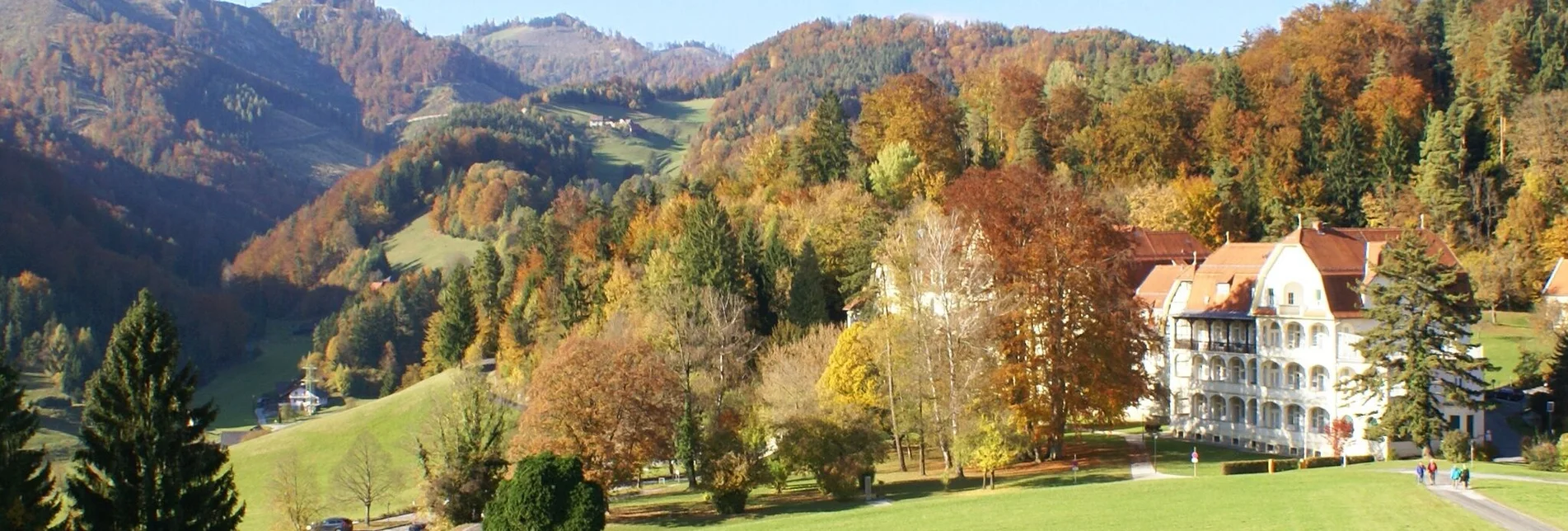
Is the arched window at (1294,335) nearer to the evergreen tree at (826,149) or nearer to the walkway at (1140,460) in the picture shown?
the walkway at (1140,460)

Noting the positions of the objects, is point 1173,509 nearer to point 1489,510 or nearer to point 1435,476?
point 1489,510

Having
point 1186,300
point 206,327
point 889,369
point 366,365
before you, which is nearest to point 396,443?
point 889,369

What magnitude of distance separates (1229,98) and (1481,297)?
23.6 metres

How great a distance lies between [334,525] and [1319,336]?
4105cm

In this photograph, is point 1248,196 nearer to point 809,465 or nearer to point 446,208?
Answer: point 809,465

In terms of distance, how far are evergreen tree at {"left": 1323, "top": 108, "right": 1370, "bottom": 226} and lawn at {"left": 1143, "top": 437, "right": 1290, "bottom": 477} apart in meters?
29.2

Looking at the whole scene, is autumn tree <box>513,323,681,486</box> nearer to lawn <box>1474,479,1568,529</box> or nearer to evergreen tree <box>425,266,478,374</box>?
lawn <box>1474,479,1568,529</box>

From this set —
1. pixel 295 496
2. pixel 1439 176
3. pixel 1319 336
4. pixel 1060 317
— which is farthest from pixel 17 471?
pixel 1439 176

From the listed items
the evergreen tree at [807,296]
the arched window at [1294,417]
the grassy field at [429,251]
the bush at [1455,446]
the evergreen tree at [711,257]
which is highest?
the grassy field at [429,251]

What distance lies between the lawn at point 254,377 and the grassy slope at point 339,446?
36278mm

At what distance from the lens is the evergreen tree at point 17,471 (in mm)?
29375

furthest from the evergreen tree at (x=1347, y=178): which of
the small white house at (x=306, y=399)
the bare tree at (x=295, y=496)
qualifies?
the small white house at (x=306, y=399)

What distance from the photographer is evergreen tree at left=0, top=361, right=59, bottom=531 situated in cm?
2938

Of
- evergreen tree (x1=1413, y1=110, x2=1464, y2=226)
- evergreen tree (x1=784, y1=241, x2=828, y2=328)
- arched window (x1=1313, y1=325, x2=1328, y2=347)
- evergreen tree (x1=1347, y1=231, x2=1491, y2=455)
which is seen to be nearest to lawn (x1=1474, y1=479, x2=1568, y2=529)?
evergreen tree (x1=1347, y1=231, x2=1491, y2=455)
